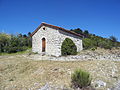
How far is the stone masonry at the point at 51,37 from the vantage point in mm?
11390

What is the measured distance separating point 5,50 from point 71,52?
13.3 metres

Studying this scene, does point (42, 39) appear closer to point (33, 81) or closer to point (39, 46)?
point (39, 46)

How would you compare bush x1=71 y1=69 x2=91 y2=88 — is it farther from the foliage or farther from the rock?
the foliage

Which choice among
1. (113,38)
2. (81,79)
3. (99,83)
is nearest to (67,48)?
(99,83)

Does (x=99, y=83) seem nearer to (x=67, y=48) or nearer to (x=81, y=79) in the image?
(x=81, y=79)

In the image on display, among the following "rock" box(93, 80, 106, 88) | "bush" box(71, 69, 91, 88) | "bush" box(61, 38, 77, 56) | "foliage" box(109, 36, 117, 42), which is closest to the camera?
"bush" box(71, 69, 91, 88)

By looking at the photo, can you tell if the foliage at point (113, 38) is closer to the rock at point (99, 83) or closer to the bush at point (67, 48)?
the bush at point (67, 48)

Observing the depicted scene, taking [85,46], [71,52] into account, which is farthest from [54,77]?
[85,46]

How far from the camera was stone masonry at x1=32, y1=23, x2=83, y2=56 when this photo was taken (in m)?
11.4

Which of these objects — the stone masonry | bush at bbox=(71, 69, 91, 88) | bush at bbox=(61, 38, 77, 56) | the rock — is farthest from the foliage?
bush at bbox=(71, 69, 91, 88)

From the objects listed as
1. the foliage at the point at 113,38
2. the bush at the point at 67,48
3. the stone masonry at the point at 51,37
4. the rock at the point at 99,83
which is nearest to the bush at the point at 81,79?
the rock at the point at 99,83

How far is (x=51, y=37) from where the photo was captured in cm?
1205

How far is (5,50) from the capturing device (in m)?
17.2

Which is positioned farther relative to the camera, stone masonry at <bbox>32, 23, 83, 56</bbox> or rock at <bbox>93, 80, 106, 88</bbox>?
stone masonry at <bbox>32, 23, 83, 56</bbox>
